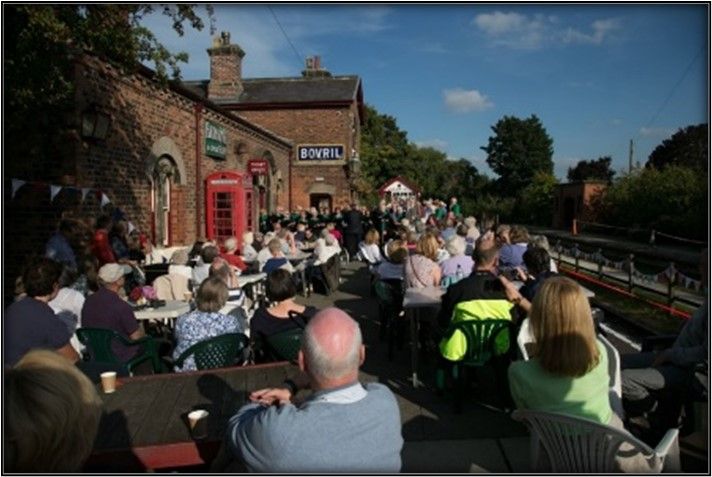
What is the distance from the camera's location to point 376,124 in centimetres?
5353

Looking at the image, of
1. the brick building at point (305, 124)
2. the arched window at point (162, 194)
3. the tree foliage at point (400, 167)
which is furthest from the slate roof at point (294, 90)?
the arched window at point (162, 194)

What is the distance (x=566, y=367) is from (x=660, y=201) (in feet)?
A: 85.8

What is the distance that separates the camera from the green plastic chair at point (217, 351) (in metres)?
4.41

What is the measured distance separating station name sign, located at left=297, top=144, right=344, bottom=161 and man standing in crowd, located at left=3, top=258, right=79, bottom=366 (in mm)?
21977

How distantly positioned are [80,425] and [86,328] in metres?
3.34

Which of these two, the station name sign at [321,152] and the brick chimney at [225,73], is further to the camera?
the station name sign at [321,152]

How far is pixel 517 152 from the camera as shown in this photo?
63281 millimetres

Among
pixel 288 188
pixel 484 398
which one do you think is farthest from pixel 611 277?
pixel 288 188

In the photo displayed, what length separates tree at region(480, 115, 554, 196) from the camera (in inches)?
2426

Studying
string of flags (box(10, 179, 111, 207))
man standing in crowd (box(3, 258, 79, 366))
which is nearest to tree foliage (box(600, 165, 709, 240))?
string of flags (box(10, 179, 111, 207))

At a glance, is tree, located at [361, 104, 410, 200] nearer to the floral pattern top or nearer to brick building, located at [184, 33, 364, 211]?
brick building, located at [184, 33, 364, 211]

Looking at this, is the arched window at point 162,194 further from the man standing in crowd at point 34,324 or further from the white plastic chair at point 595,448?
the white plastic chair at point 595,448

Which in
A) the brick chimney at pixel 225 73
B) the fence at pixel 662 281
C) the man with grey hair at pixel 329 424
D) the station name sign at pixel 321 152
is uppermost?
the brick chimney at pixel 225 73

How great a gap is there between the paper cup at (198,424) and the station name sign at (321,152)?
77.0 ft
